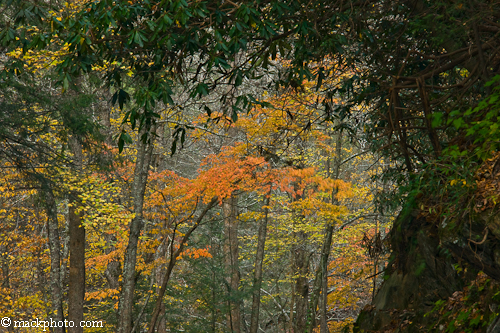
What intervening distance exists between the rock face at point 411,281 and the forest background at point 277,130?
3 cm

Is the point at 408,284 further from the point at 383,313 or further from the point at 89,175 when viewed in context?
the point at 89,175

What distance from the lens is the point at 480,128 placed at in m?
4.42

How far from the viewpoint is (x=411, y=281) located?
5414mm

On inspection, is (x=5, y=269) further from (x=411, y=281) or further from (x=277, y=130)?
(x=411, y=281)

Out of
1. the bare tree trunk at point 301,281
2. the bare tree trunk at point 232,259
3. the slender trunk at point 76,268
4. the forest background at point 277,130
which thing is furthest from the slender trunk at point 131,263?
the bare tree trunk at point 301,281

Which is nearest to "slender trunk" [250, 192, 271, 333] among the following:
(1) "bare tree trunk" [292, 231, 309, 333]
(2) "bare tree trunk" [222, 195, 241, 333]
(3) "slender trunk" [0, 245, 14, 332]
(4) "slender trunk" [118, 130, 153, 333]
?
(2) "bare tree trunk" [222, 195, 241, 333]

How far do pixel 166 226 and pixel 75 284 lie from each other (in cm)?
392

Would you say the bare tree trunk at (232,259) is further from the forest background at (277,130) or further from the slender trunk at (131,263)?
the slender trunk at (131,263)

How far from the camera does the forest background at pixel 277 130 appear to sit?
4.73m

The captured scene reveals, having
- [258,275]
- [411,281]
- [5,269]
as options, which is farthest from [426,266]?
[5,269]

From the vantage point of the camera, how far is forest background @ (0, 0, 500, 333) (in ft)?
15.5

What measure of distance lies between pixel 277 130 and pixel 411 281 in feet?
22.5

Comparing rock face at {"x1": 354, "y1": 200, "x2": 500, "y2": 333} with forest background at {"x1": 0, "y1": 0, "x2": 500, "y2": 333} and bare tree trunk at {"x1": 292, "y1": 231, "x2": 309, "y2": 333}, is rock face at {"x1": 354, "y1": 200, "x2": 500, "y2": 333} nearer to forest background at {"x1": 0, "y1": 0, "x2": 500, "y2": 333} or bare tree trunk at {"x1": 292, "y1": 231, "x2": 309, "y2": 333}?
forest background at {"x1": 0, "y1": 0, "x2": 500, "y2": 333}

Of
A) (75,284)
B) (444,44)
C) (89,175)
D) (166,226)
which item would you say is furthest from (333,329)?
(444,44)
